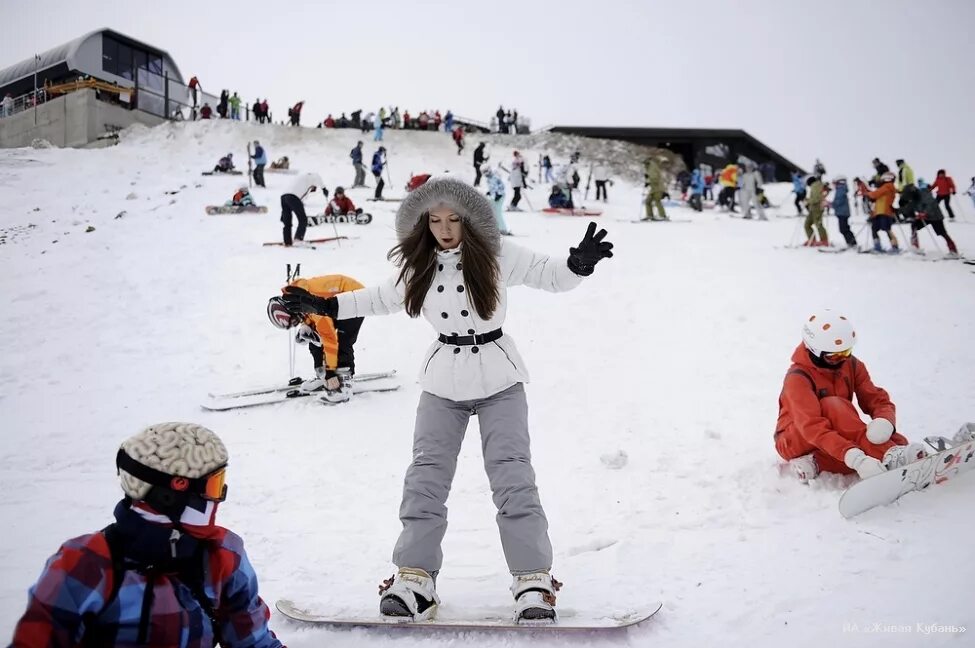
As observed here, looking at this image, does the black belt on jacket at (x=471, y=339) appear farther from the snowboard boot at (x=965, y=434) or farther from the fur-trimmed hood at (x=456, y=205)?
the snowboard boot at (x=965, y=434)

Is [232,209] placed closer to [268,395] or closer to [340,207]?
[340,207]

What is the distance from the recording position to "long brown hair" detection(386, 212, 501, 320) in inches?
109

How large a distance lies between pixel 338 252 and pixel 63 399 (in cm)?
602

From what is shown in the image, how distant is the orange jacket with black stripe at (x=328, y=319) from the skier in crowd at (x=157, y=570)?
429 cm

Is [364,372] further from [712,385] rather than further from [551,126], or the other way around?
[551,126]

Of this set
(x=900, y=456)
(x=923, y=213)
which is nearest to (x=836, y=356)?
(x=900, y=456)

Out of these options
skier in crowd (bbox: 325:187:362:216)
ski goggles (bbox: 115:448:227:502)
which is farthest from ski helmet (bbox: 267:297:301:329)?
skier in crowd (bbox: 325:187:362:216)

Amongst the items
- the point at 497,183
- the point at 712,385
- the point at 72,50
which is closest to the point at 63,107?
the point at 72,50

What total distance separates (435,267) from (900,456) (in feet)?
8.49

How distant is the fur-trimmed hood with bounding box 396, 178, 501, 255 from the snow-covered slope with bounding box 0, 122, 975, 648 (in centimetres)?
164

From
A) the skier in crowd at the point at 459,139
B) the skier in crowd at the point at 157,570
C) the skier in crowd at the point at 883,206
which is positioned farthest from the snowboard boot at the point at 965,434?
the skier in crowd at the point at 459,139

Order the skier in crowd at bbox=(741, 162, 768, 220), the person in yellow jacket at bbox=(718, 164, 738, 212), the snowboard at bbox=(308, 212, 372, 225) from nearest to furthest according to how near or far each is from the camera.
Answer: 1. the snowboard at bbox=(308, 212, 372, 225)
2. the skier in crowd at bbox=(741, 162, 768, 220)
3. the person in yellow jacket at bbox=(718, 164, 738, 212)

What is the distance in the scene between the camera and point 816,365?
3760 mm

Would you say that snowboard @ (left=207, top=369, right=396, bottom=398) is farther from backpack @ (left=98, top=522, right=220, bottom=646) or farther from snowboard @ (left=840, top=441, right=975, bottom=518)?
snowboard @ (left=840, top=441, right=975, bottom=518)
